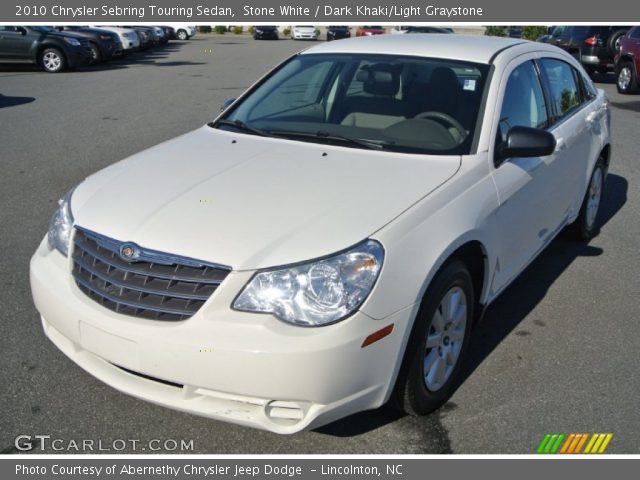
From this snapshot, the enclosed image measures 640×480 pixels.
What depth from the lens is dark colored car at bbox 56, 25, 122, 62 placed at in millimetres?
21938

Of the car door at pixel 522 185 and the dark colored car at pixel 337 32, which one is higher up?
the car door at pixel 522 185

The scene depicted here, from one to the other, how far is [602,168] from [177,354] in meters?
4.57

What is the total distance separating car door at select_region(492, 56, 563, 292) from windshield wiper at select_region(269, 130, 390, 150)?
652mm

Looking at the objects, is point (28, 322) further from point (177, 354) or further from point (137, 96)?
point (137, 96)

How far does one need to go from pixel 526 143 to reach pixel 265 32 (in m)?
46.1

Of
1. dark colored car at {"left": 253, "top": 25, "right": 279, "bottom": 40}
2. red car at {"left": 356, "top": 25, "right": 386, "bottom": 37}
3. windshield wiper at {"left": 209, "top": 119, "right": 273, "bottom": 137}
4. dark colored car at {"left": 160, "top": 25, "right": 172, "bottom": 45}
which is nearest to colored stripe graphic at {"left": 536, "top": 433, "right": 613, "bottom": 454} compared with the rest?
windshield wiper at {"left": 209, "top": 119, "right": 273, "bottom": 137}

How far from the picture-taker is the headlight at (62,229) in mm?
3234

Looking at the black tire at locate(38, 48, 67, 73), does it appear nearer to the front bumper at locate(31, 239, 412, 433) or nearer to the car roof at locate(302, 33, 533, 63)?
the car roof at locate(302, 33, 533, 63)

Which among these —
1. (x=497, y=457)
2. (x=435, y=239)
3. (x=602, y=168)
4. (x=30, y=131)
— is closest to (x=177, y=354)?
(x=435, y=239)

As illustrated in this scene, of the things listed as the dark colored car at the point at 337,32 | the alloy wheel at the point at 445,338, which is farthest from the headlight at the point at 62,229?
the dark colored car at the point at 337,32

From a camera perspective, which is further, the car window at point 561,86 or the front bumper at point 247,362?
the car window at point 561,86

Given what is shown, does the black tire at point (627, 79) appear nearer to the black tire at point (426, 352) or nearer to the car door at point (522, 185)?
the car door at point (522, 185)

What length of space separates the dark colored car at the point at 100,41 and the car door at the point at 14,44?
90.4 inches

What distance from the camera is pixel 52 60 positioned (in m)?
19.3
